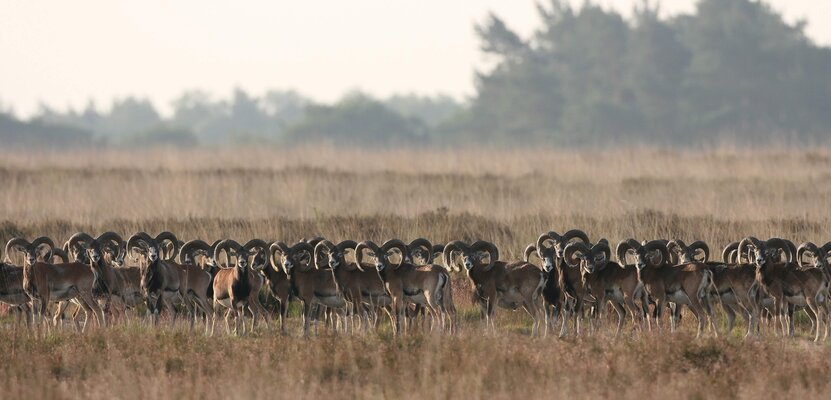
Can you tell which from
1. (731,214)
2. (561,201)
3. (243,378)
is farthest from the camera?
(561,201)

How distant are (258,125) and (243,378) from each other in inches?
6181

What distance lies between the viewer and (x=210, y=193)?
3900 centimetres

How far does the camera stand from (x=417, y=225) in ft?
102

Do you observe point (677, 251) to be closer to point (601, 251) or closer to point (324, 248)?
point (601, 251)

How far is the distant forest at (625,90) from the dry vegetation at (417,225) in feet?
115

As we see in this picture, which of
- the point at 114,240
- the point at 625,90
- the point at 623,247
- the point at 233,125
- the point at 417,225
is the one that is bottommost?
the point at 623,247

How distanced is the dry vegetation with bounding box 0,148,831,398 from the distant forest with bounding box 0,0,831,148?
35163mm

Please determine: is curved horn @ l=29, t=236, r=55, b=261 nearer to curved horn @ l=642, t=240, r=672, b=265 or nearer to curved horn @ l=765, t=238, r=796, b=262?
curved horn @ l=642, t=240, r=672, b=265

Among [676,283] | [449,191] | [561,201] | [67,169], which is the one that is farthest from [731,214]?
[67,169]

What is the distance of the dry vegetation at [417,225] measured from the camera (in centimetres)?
1644

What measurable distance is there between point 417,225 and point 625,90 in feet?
200

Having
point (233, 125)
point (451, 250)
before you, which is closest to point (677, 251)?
point (451, 250)

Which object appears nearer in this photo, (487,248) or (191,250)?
(487,248)

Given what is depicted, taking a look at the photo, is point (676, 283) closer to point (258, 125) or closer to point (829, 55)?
point (829, 55)
